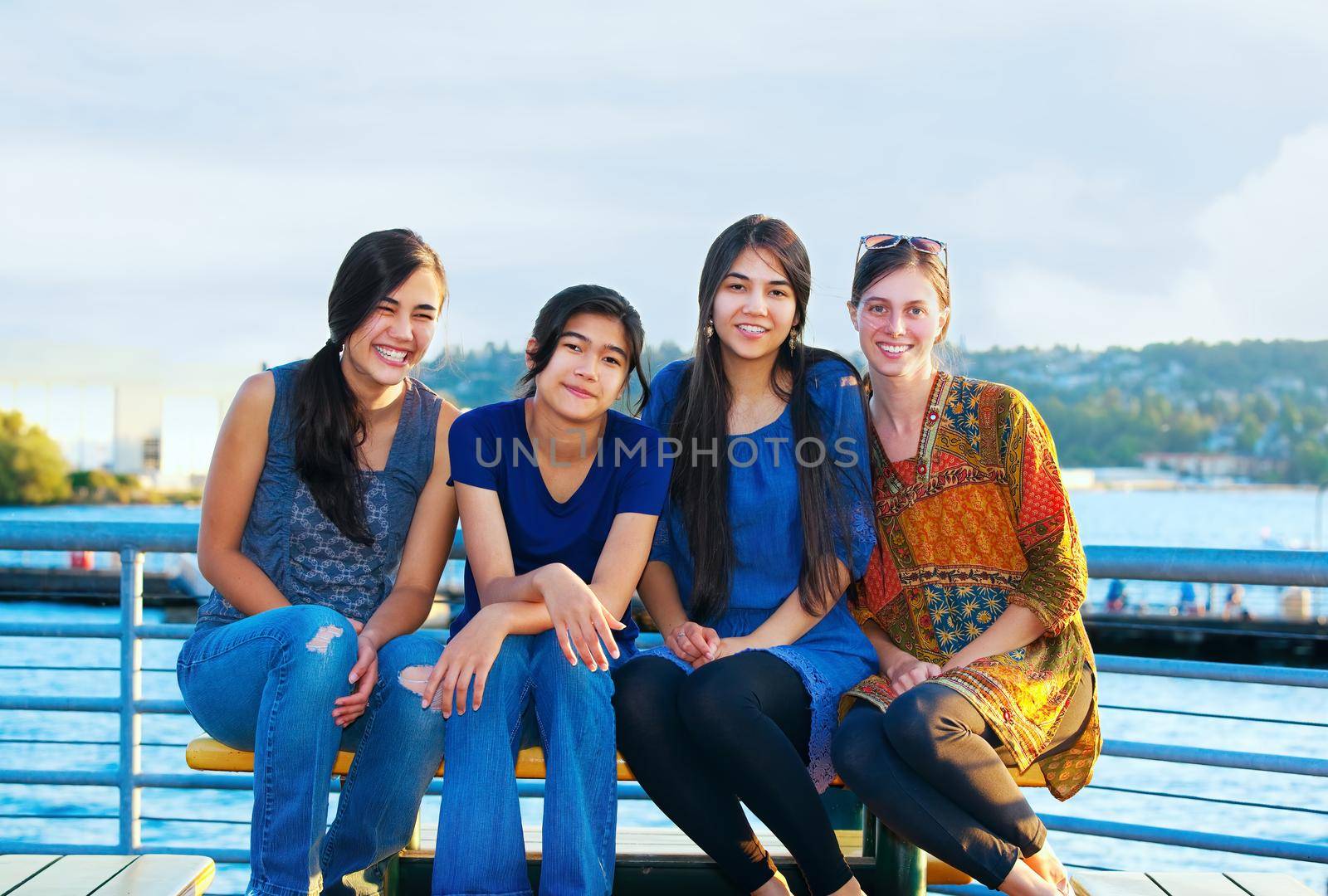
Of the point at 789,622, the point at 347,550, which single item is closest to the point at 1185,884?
the point at 789,622

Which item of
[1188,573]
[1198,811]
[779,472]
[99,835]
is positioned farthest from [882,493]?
[1198,811]

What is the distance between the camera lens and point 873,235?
9.58ft

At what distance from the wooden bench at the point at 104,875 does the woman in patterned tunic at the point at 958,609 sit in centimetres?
130

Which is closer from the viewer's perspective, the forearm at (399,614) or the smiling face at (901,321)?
the forearm at (399,614)

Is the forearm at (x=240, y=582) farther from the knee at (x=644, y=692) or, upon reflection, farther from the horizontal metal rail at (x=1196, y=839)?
the horizontal metal rail at (x=1196, y=839)

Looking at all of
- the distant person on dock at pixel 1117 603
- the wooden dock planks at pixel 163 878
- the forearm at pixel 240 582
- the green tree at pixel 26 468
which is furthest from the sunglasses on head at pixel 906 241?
the green tree at pixel 26 468

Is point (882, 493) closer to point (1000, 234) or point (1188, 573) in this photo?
point (1188, 573)

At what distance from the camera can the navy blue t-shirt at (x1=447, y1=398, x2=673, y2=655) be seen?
2.70 metres

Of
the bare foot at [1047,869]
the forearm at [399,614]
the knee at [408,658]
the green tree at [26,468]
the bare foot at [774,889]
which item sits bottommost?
the green tree at [26,468]

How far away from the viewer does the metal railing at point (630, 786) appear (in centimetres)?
285

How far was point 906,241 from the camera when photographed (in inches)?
113

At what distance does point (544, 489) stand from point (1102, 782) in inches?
544

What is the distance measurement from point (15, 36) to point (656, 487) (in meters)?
65.9

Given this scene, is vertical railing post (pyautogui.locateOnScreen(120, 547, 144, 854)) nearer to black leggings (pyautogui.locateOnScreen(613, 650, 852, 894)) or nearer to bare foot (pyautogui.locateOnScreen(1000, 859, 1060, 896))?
black leggings (pyautogui.locateOnScreen(613, 650, 852, 894))
